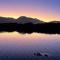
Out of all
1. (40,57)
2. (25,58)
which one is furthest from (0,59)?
(40,57)

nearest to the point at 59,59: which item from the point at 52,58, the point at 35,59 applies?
the point at 52,58

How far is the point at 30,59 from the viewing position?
74.6 feet

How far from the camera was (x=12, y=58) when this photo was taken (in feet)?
75.0

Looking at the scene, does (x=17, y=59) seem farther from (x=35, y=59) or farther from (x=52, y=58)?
(x=52, y=58)

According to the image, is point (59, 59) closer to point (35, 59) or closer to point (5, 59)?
point (35, 59)

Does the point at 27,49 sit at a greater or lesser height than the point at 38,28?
greater

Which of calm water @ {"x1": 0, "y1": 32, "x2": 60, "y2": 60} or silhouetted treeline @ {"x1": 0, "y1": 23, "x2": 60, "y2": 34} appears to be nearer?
calm water @ {"x1": 0, "y1": 32, "x2": 60, "y2": 60}

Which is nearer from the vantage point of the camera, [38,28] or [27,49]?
[27,49]

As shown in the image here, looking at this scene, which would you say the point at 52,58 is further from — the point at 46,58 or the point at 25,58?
the point at 25,58

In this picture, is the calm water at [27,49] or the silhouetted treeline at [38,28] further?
the silhouetted treeline at [38,28]

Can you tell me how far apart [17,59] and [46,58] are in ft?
10.5

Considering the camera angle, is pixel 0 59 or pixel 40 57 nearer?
pixel 0 59

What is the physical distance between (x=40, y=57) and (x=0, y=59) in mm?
4559

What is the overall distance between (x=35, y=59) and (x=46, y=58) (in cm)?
123
